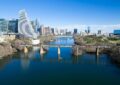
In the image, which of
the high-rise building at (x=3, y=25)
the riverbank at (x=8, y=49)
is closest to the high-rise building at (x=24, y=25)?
the high-rise building at (x=3, y=25)

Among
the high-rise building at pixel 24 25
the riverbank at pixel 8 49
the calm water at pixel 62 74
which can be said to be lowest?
the calm water at pixel 62 74

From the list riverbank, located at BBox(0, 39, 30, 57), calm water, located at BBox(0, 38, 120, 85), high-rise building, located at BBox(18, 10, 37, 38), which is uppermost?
high-rise building, located at BBox(18, 10, 37, 38)

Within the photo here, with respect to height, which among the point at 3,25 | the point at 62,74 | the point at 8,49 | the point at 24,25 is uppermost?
the point at 3,25

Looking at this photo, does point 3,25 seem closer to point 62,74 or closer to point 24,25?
point 24,25

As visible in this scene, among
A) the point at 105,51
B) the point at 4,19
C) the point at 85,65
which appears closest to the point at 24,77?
the point at 85,65

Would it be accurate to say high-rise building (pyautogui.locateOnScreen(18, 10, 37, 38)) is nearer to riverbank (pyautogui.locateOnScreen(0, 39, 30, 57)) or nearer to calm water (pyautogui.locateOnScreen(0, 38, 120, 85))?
riverbank (pyautogui.locateOnScreen(0, 39, 30, 57))

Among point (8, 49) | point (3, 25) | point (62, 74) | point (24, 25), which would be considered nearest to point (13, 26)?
point (3, 25)

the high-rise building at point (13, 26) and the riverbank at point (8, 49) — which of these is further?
the high-rise building at point (13, 26)

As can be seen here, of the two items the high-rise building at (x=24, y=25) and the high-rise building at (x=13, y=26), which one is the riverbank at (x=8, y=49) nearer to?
the high-rise building at (x=24, y=25)

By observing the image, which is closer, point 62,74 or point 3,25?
point 62,74

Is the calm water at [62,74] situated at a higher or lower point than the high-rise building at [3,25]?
lower

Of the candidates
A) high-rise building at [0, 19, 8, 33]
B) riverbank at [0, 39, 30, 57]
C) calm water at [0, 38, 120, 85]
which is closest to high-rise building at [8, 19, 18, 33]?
high-rise building at [0, 19, 8, 33]
